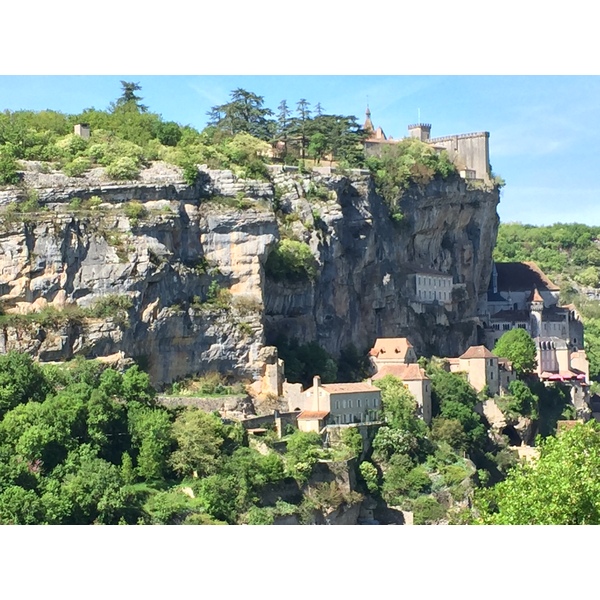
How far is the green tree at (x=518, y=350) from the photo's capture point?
76250 millimetres

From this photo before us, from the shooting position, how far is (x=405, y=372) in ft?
220

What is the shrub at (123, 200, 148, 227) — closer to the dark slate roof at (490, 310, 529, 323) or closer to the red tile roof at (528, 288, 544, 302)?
the dark slate roof at (490, 310, 529, 323)

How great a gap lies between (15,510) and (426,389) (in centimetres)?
2516

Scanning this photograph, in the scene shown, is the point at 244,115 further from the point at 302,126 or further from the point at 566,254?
the point at 566,254

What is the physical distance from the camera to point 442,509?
5972 cm

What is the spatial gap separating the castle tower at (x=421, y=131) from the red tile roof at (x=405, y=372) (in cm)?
2569

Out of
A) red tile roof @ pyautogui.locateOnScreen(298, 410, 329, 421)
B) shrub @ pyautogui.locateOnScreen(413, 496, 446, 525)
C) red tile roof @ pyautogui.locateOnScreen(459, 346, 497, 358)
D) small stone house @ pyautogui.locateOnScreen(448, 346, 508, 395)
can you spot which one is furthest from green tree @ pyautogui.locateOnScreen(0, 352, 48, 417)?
red tile roof @ pyautogui.locateOnScreen(459, 346, 497, 358)

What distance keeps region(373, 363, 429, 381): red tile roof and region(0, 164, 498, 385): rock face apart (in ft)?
9.63

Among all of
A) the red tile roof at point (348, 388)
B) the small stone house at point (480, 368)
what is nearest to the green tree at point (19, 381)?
the red tile roof at point (348, 388)

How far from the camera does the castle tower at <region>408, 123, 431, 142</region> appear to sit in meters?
90.7

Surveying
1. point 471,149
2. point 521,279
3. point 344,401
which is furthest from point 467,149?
point 344,401


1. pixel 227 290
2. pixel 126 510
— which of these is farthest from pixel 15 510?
pixel 227 290

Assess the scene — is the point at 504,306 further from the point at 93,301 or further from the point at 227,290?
the point at 93,301

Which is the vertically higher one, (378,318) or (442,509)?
(378,318)
